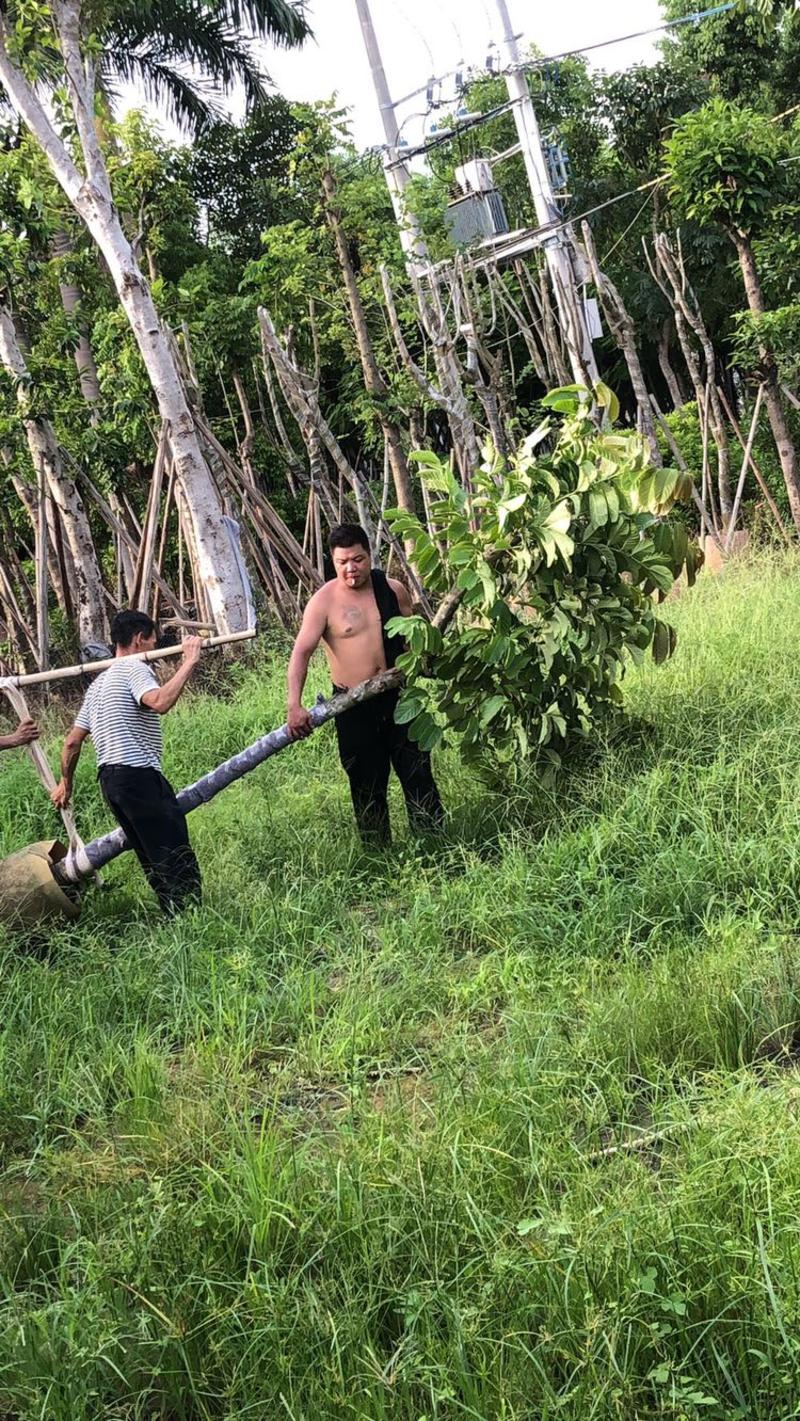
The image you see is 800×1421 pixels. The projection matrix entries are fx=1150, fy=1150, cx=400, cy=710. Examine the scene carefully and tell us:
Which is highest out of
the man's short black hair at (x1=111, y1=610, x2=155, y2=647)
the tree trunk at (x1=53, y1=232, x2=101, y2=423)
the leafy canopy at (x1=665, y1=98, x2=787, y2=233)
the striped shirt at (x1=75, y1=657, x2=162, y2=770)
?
the tree trunk at (x1=53, y1=232, x2=101, y2=423)

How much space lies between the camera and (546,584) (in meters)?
4.92

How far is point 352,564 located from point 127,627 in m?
1.02

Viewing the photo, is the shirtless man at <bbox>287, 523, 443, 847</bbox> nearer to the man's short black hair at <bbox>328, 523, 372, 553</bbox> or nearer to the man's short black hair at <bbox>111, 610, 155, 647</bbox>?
the man's short black hair at <bbox>328, 523, 372, 553</bbox>

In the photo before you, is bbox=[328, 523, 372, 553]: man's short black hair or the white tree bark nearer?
bbox=[328, 523, 372, 553]: man's short black hair

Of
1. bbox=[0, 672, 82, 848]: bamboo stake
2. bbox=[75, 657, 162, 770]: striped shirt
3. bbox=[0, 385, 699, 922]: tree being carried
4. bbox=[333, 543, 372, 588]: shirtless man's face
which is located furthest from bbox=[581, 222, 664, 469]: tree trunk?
bbox=[0, 672, 82, 848]: bamboo stake

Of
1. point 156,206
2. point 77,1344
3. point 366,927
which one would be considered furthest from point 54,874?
point 156,206

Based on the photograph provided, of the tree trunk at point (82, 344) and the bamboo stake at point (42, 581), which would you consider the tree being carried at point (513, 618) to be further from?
the tree trunk at point (82, 344)

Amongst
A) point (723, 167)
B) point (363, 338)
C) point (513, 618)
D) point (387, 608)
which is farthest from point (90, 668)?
point (723, 167)

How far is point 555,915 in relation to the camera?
13.0 feet

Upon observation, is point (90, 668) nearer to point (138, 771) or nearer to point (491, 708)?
point (138, 771)

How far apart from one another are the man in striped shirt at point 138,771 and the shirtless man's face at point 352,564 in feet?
2.66

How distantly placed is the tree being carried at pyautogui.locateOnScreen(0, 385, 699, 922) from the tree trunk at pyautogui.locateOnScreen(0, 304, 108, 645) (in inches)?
205

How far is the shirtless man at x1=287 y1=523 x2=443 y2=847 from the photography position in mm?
5152

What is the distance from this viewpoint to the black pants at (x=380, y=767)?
17.0 feet
